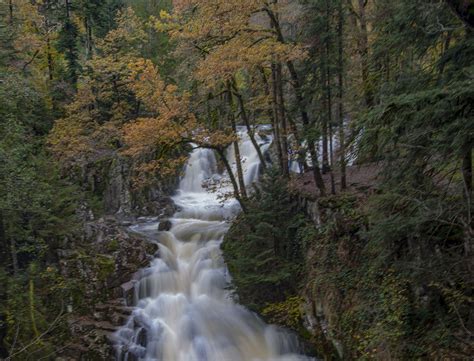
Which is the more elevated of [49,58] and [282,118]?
[49,58]

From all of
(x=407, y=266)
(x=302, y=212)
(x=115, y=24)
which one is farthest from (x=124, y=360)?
(x=115, y=24)

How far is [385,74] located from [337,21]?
7.69ft

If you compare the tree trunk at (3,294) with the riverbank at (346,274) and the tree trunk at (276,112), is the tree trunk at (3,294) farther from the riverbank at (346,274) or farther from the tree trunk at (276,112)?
the tree trunk at (276,112)

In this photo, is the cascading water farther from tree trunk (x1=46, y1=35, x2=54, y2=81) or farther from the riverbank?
tree trunk (x1=46, y1=35, x2=54, y2=81)

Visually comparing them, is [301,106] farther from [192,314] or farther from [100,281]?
[100,281]

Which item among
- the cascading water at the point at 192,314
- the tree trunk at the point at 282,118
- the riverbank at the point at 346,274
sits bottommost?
the cascading water at the point at 192,314

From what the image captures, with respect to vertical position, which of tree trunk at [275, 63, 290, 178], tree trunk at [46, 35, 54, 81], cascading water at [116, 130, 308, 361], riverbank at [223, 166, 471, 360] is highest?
tree trunk at [46, 35, 54, 81]

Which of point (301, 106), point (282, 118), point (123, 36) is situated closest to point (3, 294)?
point (282, 118)

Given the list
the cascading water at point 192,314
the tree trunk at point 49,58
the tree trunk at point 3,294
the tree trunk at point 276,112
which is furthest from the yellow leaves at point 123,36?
the tree trunk at point 3,294

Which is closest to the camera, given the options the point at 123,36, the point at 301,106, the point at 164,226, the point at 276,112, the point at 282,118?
the point at 301,106

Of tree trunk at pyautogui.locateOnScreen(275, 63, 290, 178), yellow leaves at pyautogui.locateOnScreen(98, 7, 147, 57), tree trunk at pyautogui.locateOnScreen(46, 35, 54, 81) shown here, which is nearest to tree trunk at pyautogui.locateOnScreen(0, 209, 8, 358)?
tree trunk at pyautogui.locateOnScreen(275, 63, 290, 178)

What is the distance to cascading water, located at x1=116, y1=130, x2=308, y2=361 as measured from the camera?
10969 mm

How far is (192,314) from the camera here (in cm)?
1236

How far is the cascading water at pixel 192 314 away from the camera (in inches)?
432
